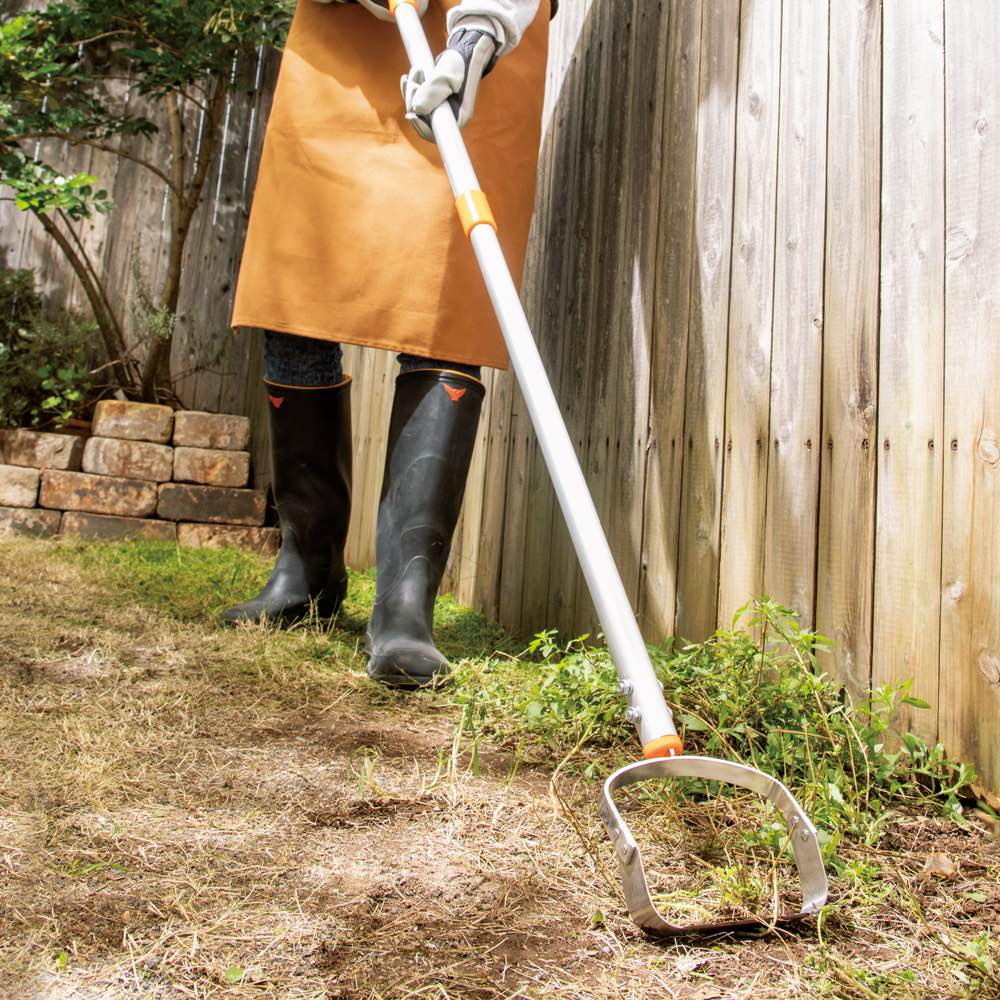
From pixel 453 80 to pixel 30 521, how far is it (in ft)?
9.03

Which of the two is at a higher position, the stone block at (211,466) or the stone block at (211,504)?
the stone block at (211,466)

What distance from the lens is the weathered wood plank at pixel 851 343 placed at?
132 cm

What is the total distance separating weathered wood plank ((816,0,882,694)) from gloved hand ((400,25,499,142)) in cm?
61

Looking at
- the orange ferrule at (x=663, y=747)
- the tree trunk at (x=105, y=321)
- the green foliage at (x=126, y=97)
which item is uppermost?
the green foliage at (x=126, y=97)

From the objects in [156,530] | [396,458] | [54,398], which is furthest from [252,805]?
[54,398]

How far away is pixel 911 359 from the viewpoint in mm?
1257

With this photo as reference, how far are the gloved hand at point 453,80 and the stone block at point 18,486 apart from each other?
2.64 meters

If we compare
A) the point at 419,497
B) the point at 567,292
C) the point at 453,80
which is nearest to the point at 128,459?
the point at 567,292

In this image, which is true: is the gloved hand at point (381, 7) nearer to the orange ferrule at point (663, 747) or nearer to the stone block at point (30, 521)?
the orange ferrule at point (663, 747)

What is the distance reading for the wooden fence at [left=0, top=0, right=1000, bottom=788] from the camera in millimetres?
1187

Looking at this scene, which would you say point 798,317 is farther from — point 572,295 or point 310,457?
point 310,457

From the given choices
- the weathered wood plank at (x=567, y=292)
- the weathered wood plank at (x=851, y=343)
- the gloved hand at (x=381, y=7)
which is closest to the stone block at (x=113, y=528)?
the weathered wood plank at (x=567, y=292)

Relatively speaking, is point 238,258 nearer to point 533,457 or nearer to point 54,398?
point 54,398

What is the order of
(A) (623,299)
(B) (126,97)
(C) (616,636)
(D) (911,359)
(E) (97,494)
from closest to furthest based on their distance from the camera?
(C) (616,636), (D) (911,359), (A) (623,299), (E) (97,494), (B) (126,97)
